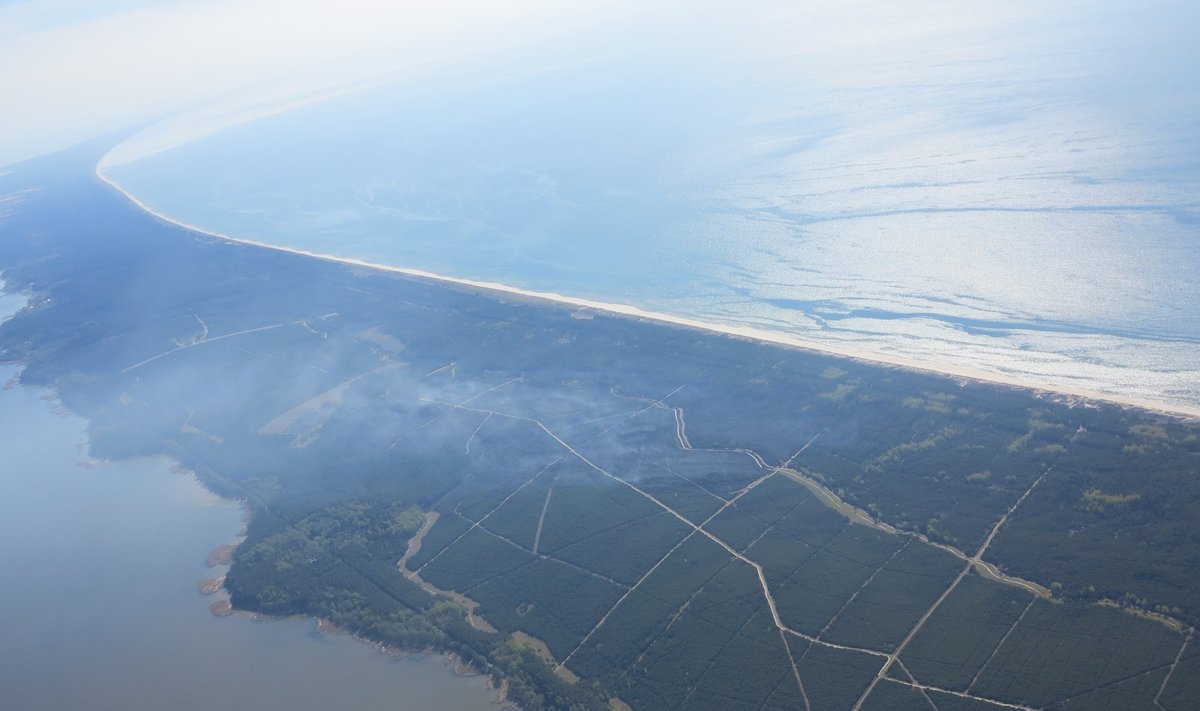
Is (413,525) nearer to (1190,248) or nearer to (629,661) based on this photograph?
(629,661)

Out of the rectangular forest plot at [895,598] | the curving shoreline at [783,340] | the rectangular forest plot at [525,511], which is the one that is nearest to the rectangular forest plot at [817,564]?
the rectangular forest plot at [895,598]

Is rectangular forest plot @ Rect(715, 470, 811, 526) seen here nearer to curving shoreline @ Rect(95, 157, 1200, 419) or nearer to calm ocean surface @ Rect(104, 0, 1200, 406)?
curving shoreline @ Rect(95, 157, 1200, 419)

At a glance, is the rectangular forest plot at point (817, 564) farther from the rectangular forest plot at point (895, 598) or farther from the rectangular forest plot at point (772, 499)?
the rectangular forest plot at point (772, 499)

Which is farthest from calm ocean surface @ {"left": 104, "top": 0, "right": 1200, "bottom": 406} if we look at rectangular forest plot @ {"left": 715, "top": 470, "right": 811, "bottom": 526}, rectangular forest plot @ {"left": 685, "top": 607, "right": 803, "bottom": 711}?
rectangular forest plot @ {"left": 685, "top": 607, "right": 803, "bottom": 711}

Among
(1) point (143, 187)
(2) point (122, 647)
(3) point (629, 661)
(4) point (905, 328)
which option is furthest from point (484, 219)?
(1) point (143, 187)

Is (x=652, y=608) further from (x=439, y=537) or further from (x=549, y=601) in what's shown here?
(x=439, y=537)

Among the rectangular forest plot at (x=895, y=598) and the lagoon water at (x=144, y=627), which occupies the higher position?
the lagoon water at (x=144, y=627)
